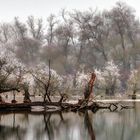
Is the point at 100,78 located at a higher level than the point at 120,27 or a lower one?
lower

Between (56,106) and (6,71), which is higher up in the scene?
(6,71)

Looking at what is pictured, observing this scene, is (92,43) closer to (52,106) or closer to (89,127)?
(52,106)

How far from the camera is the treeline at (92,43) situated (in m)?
70.7

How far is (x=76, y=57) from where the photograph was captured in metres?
75.9

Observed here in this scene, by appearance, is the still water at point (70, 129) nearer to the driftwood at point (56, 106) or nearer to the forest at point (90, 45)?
the driftwood at point (56, 106)

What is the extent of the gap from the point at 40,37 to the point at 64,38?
9.82m

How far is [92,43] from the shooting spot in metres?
73.4

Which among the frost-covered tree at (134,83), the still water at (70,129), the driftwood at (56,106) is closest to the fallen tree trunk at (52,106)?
the driftwood at (56,106)

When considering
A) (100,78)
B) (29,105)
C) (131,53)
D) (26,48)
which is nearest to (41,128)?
(29,105)

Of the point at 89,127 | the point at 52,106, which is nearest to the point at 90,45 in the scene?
the point at 52,106

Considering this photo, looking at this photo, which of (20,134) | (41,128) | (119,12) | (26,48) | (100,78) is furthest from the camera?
(26,48)

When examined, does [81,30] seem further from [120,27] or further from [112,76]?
[112,76]

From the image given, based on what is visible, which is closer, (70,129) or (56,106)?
(70,129)

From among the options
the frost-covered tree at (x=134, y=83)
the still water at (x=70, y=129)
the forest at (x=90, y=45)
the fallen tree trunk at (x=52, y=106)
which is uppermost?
the forest at (x=90, y=45)
